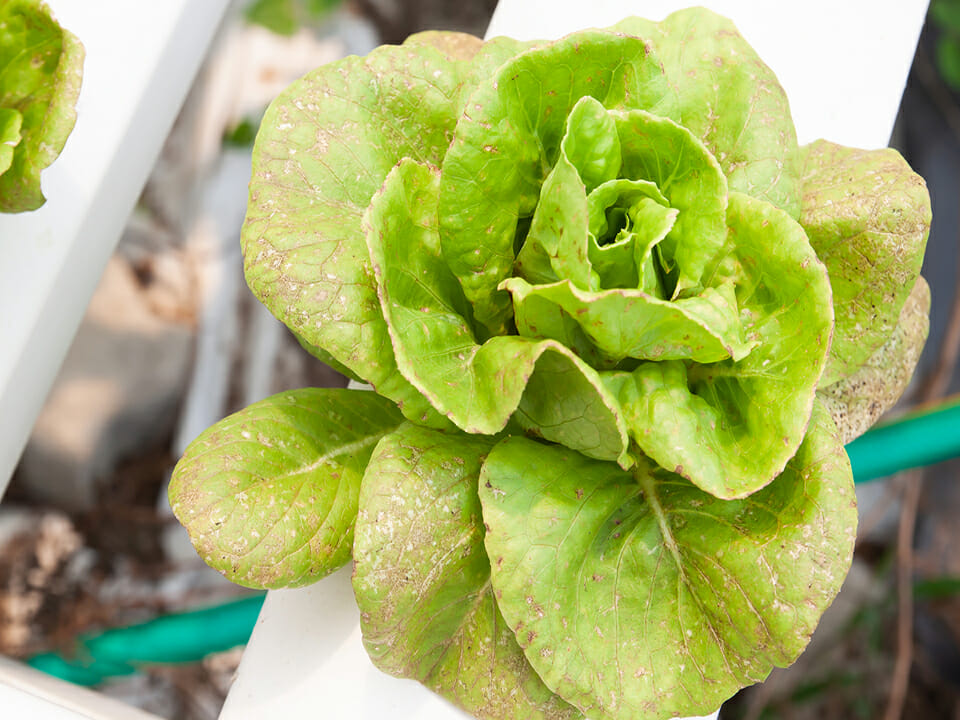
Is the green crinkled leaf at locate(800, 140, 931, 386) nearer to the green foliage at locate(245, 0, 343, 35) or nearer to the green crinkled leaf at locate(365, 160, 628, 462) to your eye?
the green crinkled leaf at locate(365, 160, 628, 462)

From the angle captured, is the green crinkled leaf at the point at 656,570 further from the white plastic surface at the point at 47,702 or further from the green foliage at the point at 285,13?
the green foliage at the point at 285,13

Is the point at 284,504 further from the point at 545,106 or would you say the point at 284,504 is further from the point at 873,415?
the point at 873,415

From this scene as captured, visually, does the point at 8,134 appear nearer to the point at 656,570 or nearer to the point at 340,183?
the point at 340,183

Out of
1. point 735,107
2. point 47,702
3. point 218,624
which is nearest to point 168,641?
point 218,624

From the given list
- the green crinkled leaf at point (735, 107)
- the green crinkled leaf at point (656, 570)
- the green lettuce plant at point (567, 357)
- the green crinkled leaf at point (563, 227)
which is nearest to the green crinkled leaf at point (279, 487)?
the green lettuce plant at point (567, 357)

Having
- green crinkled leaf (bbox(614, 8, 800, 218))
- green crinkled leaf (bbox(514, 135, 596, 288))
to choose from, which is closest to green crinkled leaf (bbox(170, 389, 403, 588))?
green crinkled leaf (bbox(514, 135, 596, 288))

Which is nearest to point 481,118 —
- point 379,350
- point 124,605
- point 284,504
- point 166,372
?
point 379,350
